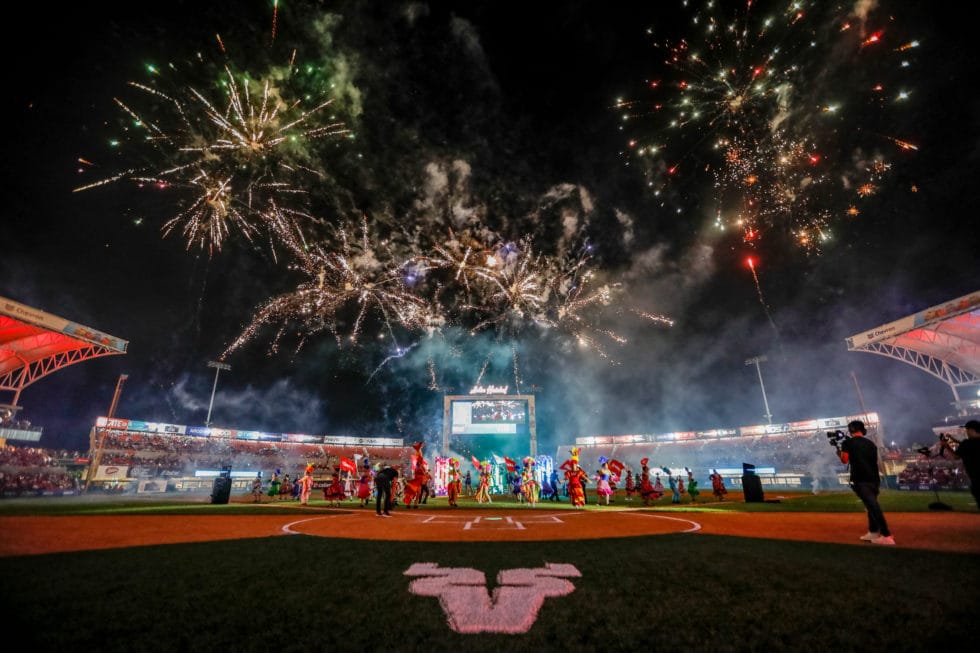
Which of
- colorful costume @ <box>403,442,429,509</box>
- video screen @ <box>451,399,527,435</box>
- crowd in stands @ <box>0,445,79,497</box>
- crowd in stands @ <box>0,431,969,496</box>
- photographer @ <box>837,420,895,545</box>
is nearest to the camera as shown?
photographer @ <box>837,420,895,545</box>

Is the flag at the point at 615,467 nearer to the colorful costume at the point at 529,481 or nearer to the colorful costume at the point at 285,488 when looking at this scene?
the colorful costume at the point at 529,481

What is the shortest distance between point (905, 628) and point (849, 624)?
351 millimetres

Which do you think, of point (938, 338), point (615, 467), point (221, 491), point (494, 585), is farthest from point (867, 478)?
point (938, 338)

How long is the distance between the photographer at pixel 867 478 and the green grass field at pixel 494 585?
3.15 ft

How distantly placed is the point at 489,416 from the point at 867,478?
46.8 m

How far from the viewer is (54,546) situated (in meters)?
7.21

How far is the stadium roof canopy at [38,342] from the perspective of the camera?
85.3ft

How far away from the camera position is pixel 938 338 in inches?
1225

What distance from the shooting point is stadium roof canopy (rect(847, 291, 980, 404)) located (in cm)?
2645

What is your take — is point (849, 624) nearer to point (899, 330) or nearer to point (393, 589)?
point (393, 589)

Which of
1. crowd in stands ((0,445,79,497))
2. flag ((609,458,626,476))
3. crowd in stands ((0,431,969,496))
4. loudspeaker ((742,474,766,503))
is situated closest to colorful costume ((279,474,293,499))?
crowd in stands ((0,431,969,496))

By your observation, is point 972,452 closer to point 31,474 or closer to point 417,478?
point 417,478

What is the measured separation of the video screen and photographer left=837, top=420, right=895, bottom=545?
150 ft

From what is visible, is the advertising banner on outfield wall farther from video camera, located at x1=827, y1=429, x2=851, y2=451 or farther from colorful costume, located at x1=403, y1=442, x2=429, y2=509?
video camera, located at x1=827, y1=429, x2=851, y2=451
